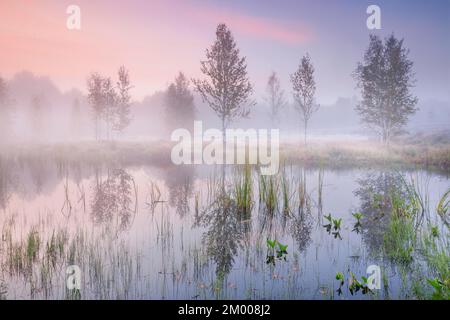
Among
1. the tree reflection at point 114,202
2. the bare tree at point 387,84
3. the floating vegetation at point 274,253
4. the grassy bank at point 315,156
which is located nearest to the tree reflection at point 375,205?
the floating vegetation at point 274,253

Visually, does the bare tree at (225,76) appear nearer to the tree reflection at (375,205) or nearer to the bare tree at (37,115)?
the tree reflection at (375,205)

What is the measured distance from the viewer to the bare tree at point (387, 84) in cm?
2847

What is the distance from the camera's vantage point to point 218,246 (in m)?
6.59

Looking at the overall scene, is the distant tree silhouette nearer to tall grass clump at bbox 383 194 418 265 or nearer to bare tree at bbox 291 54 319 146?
bare tree at bbox 291 54 319 146

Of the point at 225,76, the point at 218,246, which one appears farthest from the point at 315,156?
the point at 218,246

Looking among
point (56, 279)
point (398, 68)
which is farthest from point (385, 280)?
point (398, 68)

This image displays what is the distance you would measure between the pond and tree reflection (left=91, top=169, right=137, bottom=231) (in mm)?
60

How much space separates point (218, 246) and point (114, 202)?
5.39 meters

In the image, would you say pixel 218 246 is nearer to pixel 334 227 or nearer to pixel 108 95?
pixel 334 227

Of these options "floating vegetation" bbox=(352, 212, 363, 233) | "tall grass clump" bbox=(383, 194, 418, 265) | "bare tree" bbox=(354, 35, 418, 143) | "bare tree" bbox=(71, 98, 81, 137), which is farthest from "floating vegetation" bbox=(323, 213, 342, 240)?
"bare tree" bbox=(71, 98, 81, 137)

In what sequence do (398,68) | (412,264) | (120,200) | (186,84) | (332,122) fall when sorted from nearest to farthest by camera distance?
(412,264), (120,200), (398,68), (186,84), (332,122)

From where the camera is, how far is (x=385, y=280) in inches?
194

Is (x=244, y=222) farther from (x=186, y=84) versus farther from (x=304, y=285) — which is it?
(x=186, y=84)

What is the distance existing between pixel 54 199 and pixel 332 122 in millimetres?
118686
